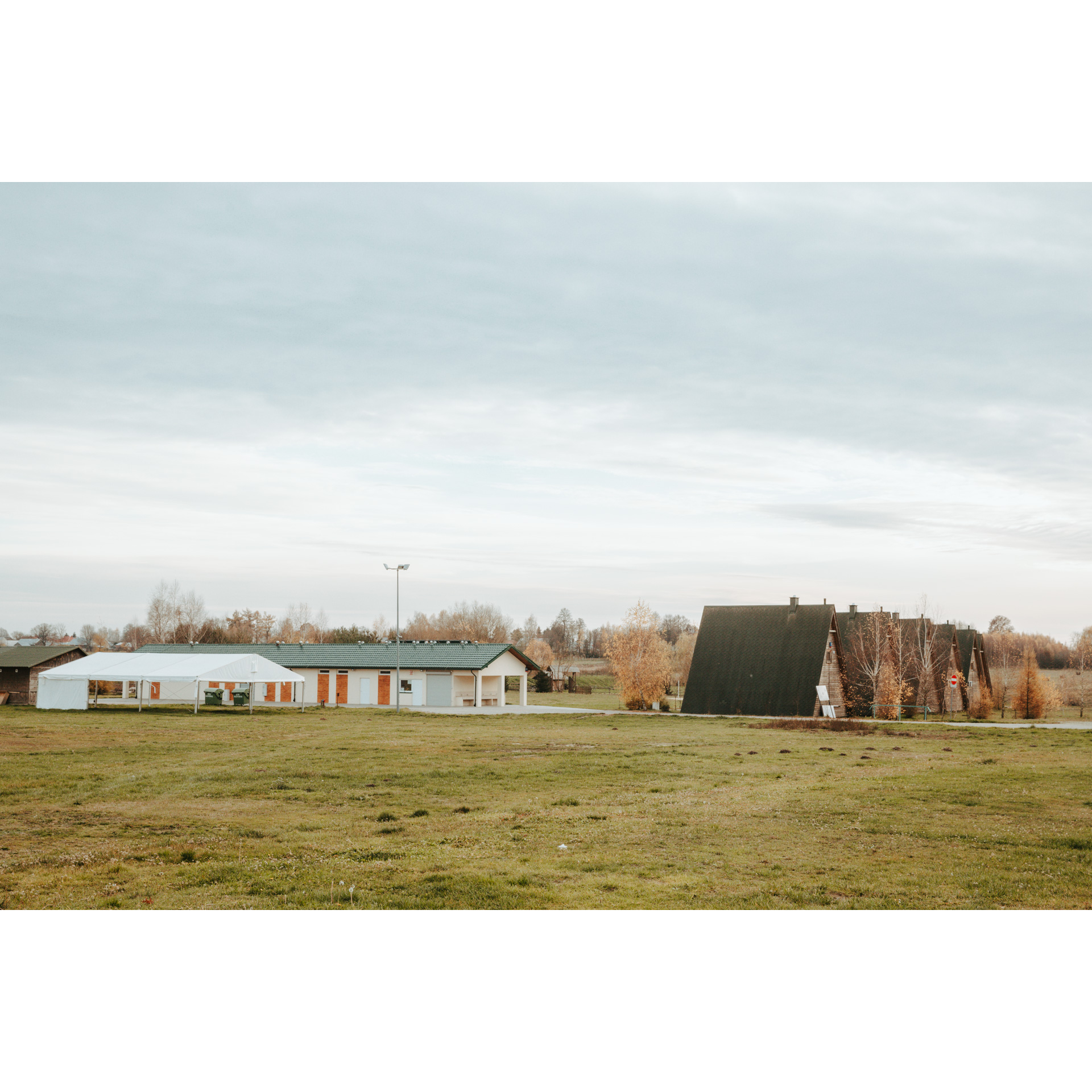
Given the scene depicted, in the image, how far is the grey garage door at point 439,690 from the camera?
3944 cm

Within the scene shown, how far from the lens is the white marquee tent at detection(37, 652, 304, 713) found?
113ft

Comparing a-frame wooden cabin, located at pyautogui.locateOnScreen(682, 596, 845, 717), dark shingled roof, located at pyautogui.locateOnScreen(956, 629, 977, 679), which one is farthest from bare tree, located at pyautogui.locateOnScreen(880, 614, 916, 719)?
dark shingled roof, located at pyautogui.locateOnScreen(956, 629, 977, 679)

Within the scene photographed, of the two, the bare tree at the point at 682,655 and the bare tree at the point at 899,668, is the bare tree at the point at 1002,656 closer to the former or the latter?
the bare tree at the point at 899,668

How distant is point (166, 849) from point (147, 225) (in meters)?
7.45

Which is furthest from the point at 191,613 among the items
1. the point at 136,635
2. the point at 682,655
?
the point at 682,655

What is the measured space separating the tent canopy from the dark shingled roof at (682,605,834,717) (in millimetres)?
17725

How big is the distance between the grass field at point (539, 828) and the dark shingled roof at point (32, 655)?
25.4m

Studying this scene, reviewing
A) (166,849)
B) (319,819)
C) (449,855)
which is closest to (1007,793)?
(449,855)

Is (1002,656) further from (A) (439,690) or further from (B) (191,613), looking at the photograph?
(B) (191,613)

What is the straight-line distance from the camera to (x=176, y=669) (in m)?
35.5

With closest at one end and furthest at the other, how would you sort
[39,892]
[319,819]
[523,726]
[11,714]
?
[39,892], [319,819], [523,726], [11,714]

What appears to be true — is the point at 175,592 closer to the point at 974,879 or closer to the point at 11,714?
the point at 11,714

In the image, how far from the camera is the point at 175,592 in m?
79.9

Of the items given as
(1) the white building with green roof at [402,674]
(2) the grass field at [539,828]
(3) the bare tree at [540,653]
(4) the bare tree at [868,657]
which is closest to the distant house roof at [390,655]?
(1) the white building with green roof at [402,674]
